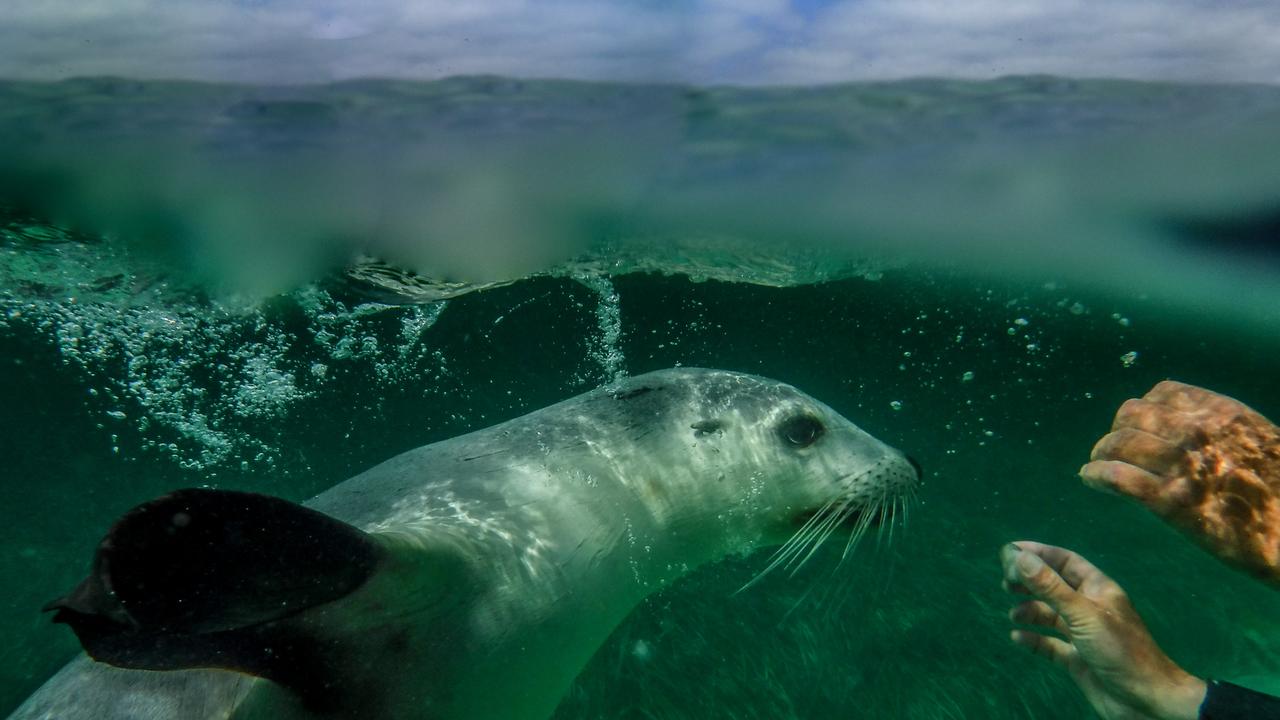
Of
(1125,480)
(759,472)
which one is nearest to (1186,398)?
(1125,480)

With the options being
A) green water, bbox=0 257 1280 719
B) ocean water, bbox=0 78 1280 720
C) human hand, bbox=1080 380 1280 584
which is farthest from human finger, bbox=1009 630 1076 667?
green water, bbox=0 257 1280 719

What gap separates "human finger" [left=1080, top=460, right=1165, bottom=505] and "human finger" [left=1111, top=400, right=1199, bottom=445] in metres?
0.14

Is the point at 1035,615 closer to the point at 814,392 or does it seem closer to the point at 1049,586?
the point at 1049,586

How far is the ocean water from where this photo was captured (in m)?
5.10

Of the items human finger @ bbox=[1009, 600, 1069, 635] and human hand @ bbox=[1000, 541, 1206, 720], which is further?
human finger @ bbox=[1009, 600, 1069, 635]

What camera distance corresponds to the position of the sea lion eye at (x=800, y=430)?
2.92m

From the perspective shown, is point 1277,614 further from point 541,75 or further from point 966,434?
point 966,434

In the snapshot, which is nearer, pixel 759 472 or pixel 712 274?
pixel 759 472

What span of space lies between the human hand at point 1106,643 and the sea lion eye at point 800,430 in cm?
92

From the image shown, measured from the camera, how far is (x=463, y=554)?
211 centimetres

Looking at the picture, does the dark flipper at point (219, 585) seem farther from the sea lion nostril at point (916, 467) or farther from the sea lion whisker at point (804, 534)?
the sea lion nostril at point (916, 467)

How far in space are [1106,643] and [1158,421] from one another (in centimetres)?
71

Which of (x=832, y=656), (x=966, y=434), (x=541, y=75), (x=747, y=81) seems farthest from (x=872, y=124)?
(x=966, y=434)

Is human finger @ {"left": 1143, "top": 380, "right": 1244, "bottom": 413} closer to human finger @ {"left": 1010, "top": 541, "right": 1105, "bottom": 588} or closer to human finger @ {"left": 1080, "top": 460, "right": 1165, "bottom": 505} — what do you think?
human finger @ {"left": 1080, "top": 460, "right": 1165, "bottom": 505}
